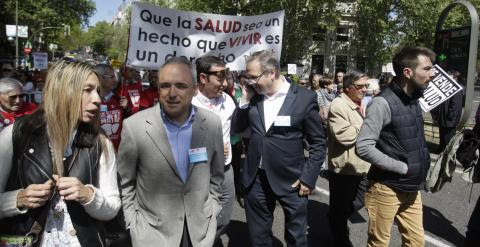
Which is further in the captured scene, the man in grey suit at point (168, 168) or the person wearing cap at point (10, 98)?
the person wearing cap at point (10, 98)

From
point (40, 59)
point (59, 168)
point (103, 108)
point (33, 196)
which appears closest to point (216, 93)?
point (103, 108)

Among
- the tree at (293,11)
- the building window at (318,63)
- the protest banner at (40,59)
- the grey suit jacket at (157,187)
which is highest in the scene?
the tree at (293,11)

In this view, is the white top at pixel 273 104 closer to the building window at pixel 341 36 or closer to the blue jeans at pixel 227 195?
Answer: the blue jeans at pixel 227 195

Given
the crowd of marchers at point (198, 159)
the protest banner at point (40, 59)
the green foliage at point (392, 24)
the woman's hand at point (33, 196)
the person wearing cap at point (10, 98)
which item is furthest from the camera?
the green foliage at point (392, 24)

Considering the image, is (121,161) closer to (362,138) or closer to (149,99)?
(362,138)

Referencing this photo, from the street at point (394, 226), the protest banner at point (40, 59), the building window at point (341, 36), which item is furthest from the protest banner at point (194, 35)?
the building window at point (341, 36)

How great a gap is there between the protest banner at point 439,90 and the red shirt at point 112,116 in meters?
3.83

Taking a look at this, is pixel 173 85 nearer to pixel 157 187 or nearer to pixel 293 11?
pixel 157 187

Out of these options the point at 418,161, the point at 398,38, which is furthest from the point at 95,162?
the point at 398,38

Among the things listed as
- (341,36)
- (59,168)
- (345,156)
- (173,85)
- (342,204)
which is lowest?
(342,204)

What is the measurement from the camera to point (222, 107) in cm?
409

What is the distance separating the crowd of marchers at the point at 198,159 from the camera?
1943 millimetres

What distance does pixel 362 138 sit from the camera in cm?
321

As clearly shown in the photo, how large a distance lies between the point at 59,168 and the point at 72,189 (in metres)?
0.13
